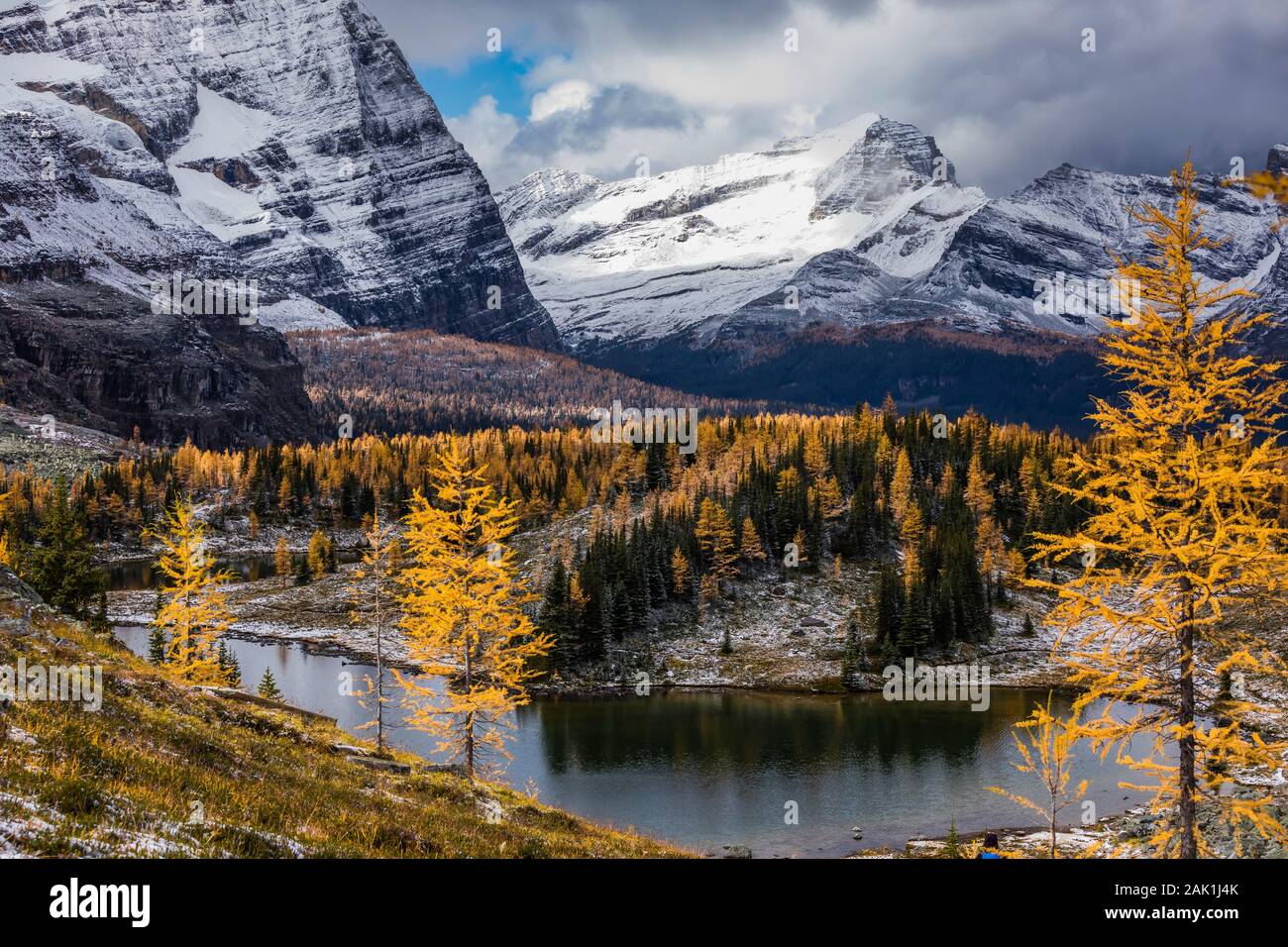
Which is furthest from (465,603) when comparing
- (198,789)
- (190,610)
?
(198,789)

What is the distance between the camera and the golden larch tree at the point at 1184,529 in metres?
19.0

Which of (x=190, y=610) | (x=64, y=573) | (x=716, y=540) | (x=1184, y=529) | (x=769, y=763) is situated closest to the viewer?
(x=1184, y=529)

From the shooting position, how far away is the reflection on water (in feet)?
177

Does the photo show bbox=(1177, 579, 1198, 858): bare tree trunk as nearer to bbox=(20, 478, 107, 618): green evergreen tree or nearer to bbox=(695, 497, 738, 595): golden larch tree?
bbox=(20, 478, 107, 618): green evergreen tree

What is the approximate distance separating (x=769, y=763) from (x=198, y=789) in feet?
178

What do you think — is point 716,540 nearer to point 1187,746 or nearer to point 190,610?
point 190,610

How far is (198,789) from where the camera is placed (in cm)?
1489

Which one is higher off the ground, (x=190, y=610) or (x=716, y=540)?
(x=716, y=540)

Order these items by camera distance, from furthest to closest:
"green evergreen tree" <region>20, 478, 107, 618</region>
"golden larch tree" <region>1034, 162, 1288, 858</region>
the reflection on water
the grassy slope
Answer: "green evergreen tree" <region>20, 478, 107, 618</region> < the reflection on water < "golden larch tree" <region>1034, 162, 1288, 858</region> < the grassy slope

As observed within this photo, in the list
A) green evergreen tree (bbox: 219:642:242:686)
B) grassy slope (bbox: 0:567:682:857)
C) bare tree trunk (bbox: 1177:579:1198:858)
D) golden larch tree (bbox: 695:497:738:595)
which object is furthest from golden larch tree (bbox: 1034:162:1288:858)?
golden larch tree (bbox: 695:497:738:595)

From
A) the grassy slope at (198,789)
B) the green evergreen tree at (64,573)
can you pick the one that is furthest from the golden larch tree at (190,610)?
the grassy slope at (198,789)

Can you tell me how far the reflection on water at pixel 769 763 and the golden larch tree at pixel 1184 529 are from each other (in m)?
30.4

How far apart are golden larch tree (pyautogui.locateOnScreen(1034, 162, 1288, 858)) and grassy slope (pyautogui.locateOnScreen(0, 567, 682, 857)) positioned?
12621mm
